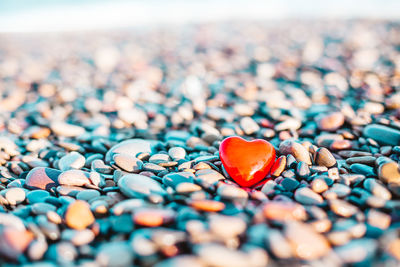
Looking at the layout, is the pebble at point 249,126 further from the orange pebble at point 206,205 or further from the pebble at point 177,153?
the orange pebble at point 206,205

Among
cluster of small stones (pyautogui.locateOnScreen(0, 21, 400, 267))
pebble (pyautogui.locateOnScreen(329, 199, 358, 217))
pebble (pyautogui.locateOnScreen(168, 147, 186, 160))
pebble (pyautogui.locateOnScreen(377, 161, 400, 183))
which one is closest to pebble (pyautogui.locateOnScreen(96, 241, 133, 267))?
cluster of small stones (pyautogui.locateOnScreen(0, 21, 400, 267))

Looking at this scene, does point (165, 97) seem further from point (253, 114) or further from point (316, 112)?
point (316, 112)

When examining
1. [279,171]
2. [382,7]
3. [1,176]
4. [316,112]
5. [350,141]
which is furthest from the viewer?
[382,7]

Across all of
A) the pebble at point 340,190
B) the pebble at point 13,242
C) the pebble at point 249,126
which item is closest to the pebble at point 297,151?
A: the pebble at point 340,190

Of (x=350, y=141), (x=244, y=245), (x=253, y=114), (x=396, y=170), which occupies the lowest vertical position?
(x=244, y=245)

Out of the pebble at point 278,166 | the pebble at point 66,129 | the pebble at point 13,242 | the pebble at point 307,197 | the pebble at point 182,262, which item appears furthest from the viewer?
the pebble at point 66,129

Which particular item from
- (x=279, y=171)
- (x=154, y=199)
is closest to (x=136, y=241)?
(x=154, y=199)
